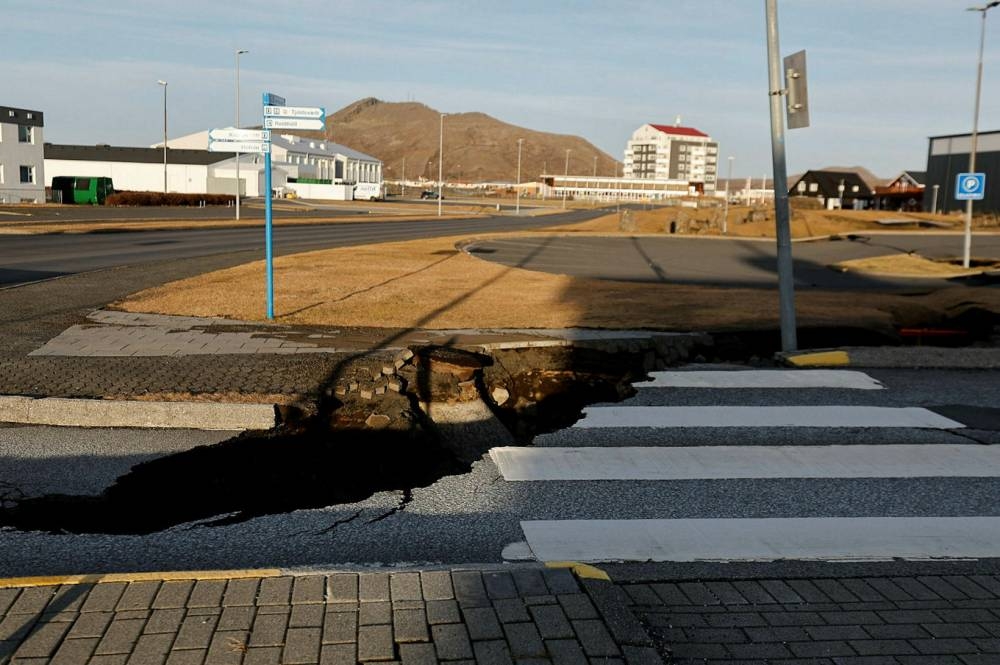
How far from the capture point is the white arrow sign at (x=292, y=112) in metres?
10.9

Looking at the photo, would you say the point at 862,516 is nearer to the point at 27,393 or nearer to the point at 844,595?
the point at 844,595

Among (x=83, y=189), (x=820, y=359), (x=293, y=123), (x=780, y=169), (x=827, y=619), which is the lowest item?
(x=827, y=619)

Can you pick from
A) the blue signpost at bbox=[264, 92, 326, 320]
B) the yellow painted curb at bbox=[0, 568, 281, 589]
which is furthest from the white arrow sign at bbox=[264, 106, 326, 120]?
the yellow painted curb at bbox=[0, 568, 281, 589]

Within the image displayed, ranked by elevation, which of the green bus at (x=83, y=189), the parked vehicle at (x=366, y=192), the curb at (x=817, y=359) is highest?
the parked vehicle at (x=366, y=192)

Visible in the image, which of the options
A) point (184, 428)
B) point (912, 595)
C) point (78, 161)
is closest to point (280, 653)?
point (912, 595)

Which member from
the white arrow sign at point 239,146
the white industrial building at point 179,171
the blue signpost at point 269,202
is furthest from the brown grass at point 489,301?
the white industrial building at point 179,171

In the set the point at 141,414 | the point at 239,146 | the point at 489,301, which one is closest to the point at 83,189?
the point at 489,301

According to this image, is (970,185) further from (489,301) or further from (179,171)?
(179,171)

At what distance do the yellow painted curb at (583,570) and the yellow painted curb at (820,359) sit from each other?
6204mm

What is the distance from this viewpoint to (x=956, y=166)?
3056 inches

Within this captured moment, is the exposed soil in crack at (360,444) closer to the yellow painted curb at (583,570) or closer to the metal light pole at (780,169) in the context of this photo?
the yellow painted curb at (583,570)

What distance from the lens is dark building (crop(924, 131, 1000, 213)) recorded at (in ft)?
236

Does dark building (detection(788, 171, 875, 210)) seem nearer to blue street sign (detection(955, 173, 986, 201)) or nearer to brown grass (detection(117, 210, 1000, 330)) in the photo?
blue street sign (detection(955, 173, 986, 201))

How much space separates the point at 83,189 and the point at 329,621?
233ft
